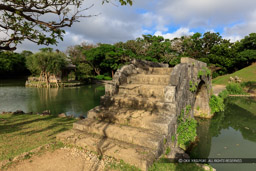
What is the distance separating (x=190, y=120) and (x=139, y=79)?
9.28 ft

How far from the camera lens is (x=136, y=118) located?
4590 millimetres

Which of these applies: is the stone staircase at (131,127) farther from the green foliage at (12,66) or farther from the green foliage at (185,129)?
the green foliage at (12,66)

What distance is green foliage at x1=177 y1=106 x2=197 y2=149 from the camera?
16.3ft

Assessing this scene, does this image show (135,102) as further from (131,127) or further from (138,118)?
(131,127)

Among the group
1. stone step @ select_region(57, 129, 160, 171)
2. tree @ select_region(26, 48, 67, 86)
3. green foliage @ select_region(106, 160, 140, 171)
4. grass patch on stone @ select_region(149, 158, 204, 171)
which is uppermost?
tree @ select_region(26, 48, 67, 86)

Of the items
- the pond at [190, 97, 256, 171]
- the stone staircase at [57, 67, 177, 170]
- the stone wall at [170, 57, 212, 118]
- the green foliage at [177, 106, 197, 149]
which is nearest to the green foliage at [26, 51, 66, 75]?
the stone staircase at [57, 67, 177, 170]

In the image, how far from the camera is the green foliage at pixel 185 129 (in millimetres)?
4964

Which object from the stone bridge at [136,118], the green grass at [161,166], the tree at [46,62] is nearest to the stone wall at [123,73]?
the stone bridge at [136,118]

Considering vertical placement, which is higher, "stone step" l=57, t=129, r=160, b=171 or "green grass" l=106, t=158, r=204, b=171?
"stone step" l=57, t=129, r=160, b=171

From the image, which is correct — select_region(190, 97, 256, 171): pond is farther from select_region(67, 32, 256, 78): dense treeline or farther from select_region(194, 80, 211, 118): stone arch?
select_region(67, 32, 256, 78): dense treeline

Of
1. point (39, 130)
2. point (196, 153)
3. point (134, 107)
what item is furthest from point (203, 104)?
point (39, 130)

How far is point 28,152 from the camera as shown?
3.74 m

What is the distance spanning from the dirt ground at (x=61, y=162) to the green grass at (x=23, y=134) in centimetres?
53

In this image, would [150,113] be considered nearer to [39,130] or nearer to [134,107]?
[134,107]
